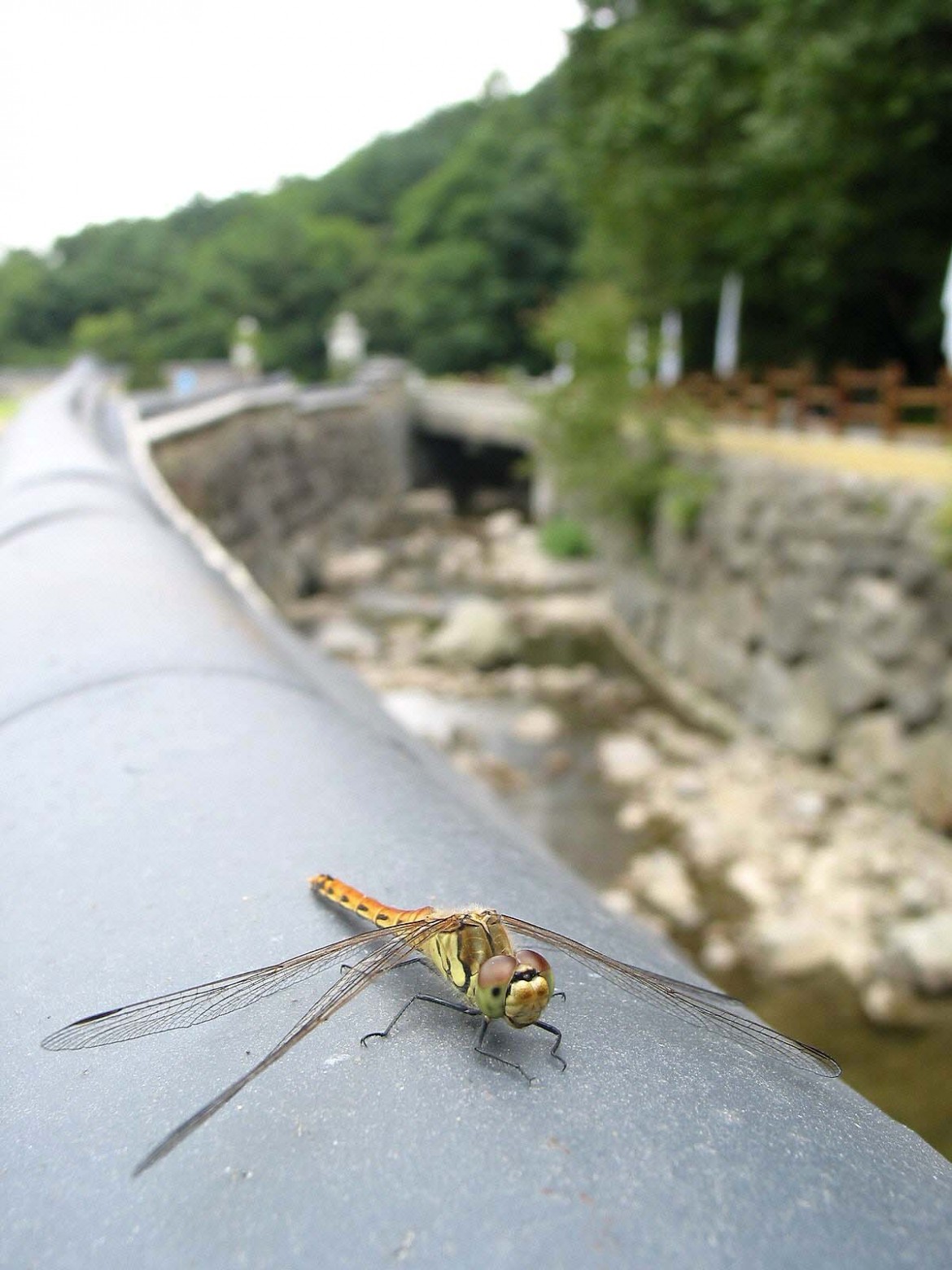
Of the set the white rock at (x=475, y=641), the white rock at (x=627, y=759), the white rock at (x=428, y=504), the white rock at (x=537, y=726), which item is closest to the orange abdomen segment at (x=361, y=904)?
the white rock at (x=627, y=759)

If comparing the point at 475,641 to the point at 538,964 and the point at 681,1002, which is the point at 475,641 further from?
the point at 538,964

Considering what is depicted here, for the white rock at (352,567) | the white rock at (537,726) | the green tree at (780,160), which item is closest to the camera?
the green tree at (780,160)

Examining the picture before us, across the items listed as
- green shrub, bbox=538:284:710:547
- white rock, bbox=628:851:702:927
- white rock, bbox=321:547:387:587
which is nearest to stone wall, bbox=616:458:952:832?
green shrub, bbox=538:284:710:547

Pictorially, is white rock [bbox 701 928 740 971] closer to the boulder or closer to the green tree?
the boulder

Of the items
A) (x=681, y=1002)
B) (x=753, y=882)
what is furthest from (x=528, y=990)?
(x=753, y=882)

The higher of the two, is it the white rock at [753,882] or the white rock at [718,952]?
the white rock at [718,952]

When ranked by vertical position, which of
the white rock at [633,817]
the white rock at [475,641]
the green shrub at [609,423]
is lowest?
the white rock at [475,641]

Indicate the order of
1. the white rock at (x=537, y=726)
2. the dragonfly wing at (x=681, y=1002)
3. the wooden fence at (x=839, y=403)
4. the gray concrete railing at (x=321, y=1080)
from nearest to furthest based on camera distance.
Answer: the gray concrete railing at (x=321, y=1080) < the dragonfly wing at (x=681, y=1002) < the wooden fence at (x=839, y=403) < the white rock at (x=537, y=726)

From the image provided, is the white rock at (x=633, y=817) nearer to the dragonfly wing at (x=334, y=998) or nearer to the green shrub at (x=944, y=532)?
the green shrub at (x=944, y=532)
